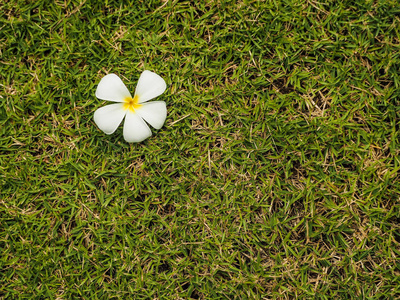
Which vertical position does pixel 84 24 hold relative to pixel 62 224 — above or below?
above

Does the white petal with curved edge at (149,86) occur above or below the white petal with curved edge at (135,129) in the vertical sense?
above

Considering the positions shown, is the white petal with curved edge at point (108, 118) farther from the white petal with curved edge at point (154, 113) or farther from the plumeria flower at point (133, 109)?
the white petal with curved edge at point (154, 113)

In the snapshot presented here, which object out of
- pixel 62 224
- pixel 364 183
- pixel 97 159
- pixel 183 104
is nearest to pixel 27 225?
pixel 62 224

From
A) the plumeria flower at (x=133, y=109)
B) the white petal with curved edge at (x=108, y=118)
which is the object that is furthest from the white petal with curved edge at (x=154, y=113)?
the white petal with curved edge at (x=108, y=118)

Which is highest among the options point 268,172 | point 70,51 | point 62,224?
point 70,51

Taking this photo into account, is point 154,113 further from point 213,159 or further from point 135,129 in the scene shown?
point 213,159

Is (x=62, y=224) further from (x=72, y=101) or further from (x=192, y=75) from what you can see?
(x=192, y=75)

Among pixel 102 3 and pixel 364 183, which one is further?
pixel 102 3
